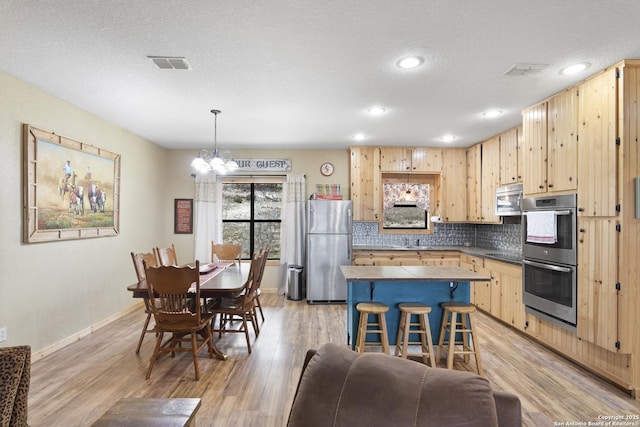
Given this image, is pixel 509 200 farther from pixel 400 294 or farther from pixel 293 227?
pixel 293 227

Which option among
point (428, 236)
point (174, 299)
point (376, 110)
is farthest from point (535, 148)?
point (174, 299)

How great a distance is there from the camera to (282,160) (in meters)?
5.87

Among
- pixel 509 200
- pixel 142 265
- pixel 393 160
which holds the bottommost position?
pixel 142 265

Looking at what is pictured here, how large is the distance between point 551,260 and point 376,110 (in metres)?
2.31

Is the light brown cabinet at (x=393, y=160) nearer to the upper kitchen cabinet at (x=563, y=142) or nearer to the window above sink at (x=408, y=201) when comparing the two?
the window above sink at (x=408, y=201)

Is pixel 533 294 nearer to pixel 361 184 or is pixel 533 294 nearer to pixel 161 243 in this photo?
pixel 361 184

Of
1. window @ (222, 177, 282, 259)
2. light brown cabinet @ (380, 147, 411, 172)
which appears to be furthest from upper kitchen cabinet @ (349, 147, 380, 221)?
window @ (222, 177, 282, 259)

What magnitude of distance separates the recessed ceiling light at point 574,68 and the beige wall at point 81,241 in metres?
3.58

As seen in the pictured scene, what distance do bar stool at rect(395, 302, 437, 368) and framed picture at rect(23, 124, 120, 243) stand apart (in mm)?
3489

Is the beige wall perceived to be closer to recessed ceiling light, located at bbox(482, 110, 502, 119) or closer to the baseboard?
the baseboard

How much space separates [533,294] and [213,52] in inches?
148

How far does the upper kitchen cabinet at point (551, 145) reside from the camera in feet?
9.78

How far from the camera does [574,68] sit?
8.73ft

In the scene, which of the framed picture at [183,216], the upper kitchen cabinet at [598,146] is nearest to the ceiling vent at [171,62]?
the upper kitchen cabinet at [598,146]
